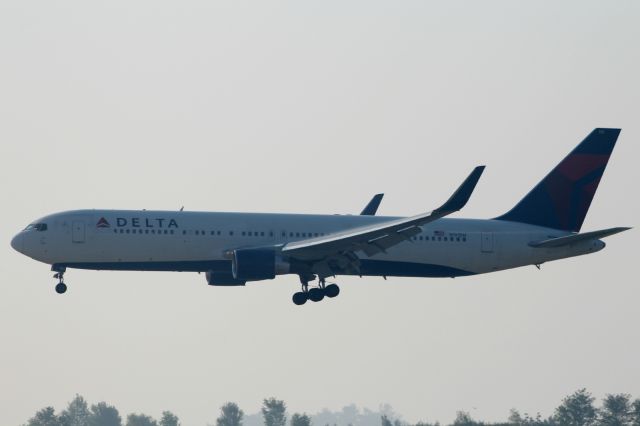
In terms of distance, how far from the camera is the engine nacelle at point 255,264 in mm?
69312

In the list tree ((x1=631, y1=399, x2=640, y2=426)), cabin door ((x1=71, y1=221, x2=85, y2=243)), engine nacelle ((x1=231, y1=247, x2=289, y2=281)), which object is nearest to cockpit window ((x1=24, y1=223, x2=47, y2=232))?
cabin door ((x1=71, y1=221, x2=85, y2=243))

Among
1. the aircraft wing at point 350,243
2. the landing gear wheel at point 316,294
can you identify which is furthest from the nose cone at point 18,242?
the landing gear wheel at point 316,294

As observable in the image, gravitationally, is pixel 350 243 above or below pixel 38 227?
below

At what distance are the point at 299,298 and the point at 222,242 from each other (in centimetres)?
560

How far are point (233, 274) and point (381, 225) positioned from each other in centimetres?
831

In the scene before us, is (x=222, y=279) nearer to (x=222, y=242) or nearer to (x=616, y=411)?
(x=222, y=242)

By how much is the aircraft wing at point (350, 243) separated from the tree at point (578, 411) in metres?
28.4

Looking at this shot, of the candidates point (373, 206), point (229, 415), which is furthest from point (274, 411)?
point (373, 206)

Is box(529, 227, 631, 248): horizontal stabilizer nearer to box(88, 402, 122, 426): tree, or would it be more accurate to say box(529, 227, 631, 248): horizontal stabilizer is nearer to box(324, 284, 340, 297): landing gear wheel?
box(324, 284, 340, 297): landing gear wheel

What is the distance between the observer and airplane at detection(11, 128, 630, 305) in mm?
69812

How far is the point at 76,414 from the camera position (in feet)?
439

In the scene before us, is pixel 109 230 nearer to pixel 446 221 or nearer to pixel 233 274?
pixel 233 274

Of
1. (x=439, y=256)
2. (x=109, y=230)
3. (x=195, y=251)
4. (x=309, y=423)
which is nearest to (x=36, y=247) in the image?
(x=109, y=230)

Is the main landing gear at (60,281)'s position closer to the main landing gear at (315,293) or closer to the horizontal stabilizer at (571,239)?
the main landing gear at (315,293)
